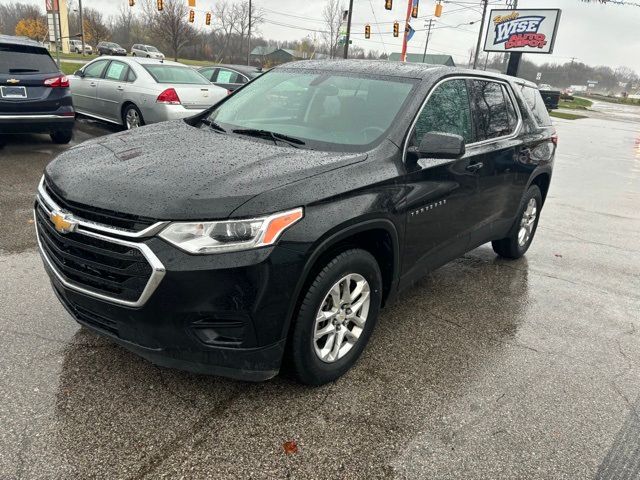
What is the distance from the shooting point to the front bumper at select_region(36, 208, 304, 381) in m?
2.31

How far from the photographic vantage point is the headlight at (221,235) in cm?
232

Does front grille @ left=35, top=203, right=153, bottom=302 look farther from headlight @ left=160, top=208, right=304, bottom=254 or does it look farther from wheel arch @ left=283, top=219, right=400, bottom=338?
wheel arch @ left=283, top=219, right=400, bottom=338

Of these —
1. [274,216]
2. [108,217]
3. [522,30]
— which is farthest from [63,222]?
[522,30]

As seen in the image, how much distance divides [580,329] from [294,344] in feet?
8.40

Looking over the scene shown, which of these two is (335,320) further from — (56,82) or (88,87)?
(88,87)

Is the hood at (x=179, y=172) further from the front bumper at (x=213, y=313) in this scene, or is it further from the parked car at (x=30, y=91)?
the parked car at (x=30, y=91)

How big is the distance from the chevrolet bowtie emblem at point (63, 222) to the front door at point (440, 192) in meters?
1.87

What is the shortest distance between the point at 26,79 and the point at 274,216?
735cm

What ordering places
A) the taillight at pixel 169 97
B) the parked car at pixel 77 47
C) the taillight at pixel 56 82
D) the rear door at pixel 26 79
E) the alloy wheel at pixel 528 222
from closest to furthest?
the alloy wheel at pixel 528 222 → the rear door at pixel 26 79 → the taillight at pixel 56 82 → the taillight at pixel 169 97 → the parked car at pixel 77 47

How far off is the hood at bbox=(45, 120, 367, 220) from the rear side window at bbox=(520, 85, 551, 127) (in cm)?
289

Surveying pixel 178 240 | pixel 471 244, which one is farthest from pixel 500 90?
pixel 178 240

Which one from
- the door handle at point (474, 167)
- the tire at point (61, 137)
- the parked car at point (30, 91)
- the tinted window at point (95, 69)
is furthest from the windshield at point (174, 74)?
the door handle at point (474, 167)

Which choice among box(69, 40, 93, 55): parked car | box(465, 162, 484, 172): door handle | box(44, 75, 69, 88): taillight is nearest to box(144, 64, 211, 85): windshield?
box(44, 75, 69, 88): taillight

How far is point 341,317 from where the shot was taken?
9.62 ft
